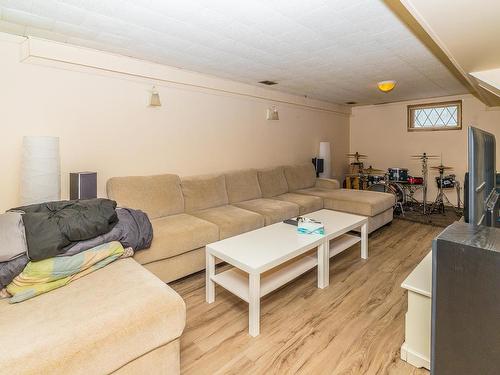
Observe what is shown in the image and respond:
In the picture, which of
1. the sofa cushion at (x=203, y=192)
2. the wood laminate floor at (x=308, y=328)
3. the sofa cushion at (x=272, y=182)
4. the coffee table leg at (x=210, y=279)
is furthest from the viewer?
the sofa cushion at (x=272, y=182)

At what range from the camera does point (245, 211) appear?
10.4 ft

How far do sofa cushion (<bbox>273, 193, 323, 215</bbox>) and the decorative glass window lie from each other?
121 inches

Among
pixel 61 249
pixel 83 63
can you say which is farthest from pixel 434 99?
pixel 61 249

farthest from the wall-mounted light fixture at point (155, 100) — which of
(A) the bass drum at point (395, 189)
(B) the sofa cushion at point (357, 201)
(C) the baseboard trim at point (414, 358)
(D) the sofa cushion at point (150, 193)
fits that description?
(A) the bass drum at point (395, 189)

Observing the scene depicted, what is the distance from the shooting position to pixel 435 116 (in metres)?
5.37

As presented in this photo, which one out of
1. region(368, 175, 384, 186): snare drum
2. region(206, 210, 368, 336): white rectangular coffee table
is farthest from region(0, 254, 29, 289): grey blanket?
region(368, 175, 384, 186): snare drum

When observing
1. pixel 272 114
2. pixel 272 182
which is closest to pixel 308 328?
pixel 272 182

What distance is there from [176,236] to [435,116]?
541 centimetres

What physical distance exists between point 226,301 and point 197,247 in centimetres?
56

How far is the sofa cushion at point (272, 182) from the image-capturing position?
409cm

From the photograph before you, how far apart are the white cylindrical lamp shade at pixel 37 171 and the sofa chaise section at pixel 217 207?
4.22 feet

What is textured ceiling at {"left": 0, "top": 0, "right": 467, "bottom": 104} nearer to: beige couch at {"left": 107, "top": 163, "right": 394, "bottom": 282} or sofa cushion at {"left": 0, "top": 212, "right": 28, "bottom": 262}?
beige couch at {"left": 107, "top": 163, "right": 394, "bottom": 282}

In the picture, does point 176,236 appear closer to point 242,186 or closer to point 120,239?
point 120,239

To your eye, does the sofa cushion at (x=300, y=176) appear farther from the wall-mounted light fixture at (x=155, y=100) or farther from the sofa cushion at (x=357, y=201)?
the wall-mounted light fixture at (x=155, y=100)
